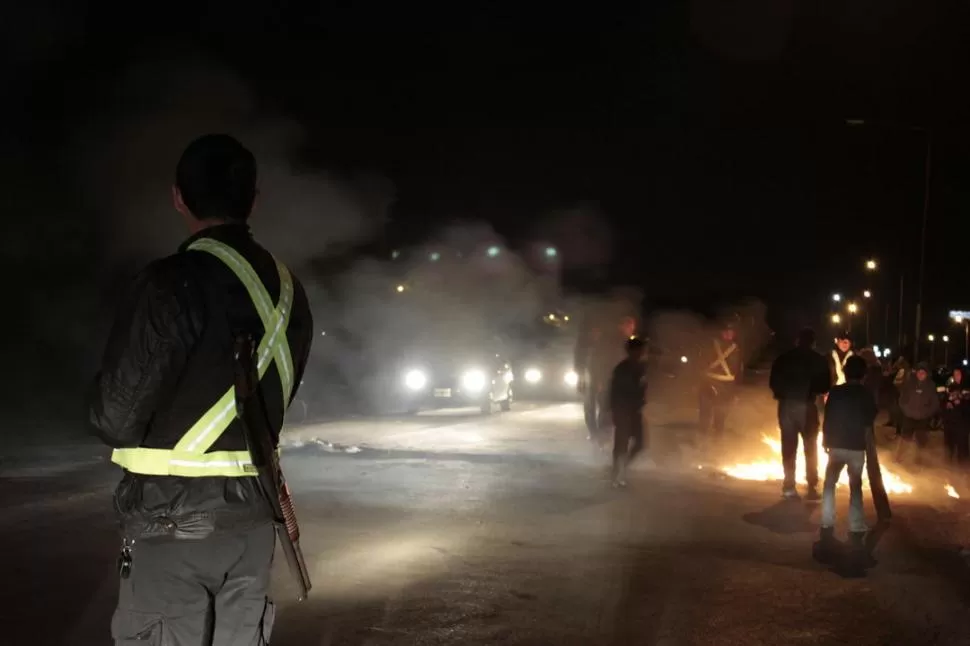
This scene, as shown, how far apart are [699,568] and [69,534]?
191 inches

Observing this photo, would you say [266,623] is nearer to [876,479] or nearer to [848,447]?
[848,447]

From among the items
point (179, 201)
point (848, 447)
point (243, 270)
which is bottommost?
point (848, 447)

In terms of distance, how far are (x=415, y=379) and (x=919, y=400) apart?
34.4ft

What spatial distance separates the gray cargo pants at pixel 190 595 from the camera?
2354mm

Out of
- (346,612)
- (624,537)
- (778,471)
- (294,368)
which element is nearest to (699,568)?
Answer: (624,537)

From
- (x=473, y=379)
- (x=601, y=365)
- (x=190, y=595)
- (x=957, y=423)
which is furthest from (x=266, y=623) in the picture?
(x=473, y=379)

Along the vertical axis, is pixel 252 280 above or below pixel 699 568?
above

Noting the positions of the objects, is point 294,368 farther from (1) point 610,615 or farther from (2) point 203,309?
(1) point 610,615

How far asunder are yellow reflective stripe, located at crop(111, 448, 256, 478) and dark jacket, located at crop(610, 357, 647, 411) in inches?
336

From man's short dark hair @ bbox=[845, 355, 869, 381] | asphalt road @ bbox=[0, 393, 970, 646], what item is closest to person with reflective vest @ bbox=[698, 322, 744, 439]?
asphalt road @ bbox=[0, 393, 970, 646]

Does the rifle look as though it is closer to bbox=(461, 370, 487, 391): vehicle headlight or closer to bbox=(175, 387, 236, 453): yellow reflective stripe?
bbox=(175, 387, 236, 453): yellow reflective stripe

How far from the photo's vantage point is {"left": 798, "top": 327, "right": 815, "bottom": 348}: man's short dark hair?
9453 mm

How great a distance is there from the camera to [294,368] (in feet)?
8.77

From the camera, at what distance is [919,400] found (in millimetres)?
13406
